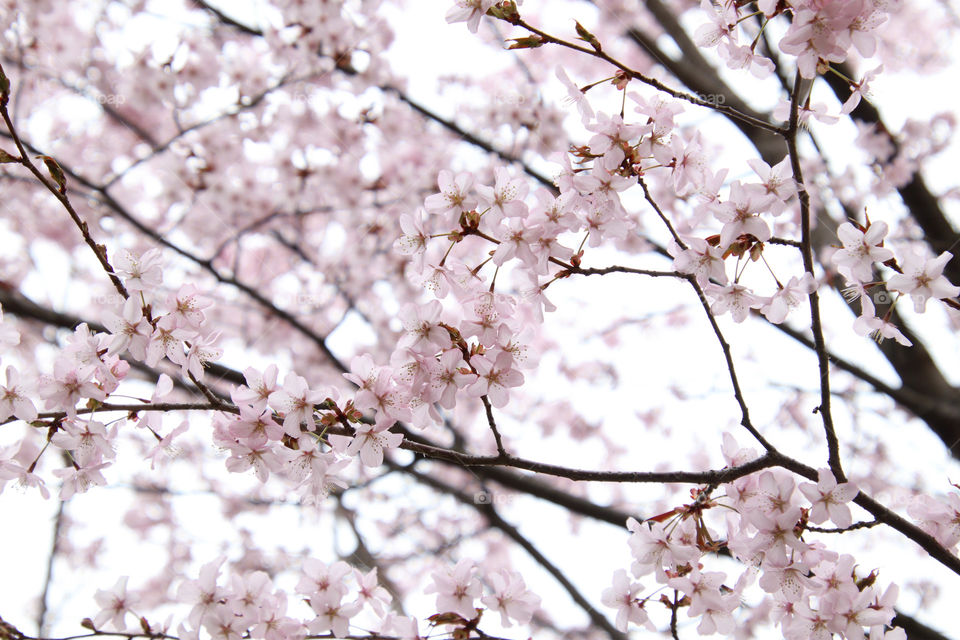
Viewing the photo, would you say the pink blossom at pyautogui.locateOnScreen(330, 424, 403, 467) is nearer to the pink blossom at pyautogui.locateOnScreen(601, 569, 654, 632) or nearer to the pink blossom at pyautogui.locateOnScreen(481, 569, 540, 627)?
the pink blossom at pyautogui.locateOnScreen(481, 569, 540, 627)

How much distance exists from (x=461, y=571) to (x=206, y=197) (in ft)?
15.7

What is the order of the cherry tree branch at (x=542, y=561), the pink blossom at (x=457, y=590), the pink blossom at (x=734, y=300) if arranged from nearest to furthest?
1. the pink blossom at (x=734, y=300)
2. the pink blossom at (x=457, y=590)
3. the cherry tree branch at (x=542, y=561)

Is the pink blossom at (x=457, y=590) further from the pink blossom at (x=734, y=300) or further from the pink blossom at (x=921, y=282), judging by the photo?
the pink blossom at (x=921, y=282)

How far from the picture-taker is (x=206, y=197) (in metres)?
5.75

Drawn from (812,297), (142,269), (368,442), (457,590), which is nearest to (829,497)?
(812,297)

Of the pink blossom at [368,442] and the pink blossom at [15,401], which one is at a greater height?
the pink blossom at [15,401]

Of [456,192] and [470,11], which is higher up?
[470,11]

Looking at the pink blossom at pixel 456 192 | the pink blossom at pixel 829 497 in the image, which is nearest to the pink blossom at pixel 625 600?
the pink blossom at pixel 829 497

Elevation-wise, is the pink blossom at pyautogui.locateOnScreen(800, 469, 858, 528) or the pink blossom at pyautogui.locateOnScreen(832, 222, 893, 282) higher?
the pink blossom at pyautogui.locateOnScreen(832, 222, 893, 282)

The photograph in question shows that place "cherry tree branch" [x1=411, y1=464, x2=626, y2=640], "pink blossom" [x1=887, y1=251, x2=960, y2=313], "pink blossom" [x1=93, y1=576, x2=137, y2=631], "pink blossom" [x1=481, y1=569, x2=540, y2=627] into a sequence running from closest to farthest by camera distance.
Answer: "pink blossom" [x1=887, y1=251, x2=960, y2=313] < "pink blossom" [x1=481, y1=569, x2=540, y2=627] < "pink blossom" [x1=93, y1=576, x2=137, y2=631] < "cherry tree branch" [x1=411, y1=464, x2=626, y2=640]

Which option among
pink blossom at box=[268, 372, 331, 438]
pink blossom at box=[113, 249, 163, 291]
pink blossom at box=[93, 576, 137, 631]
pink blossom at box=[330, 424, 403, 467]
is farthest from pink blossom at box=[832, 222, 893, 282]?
pink blossom at box=[93, 576, 137, 631]

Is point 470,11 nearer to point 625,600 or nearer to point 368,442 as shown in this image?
point 368,442

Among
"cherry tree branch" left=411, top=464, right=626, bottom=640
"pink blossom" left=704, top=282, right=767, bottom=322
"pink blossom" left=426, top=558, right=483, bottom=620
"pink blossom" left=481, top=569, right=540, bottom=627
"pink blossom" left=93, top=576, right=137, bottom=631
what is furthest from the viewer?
"cherry tree branch" left=411, top=464, right=626, bottom=640

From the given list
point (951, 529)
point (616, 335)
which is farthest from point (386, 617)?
point (616, 335)
